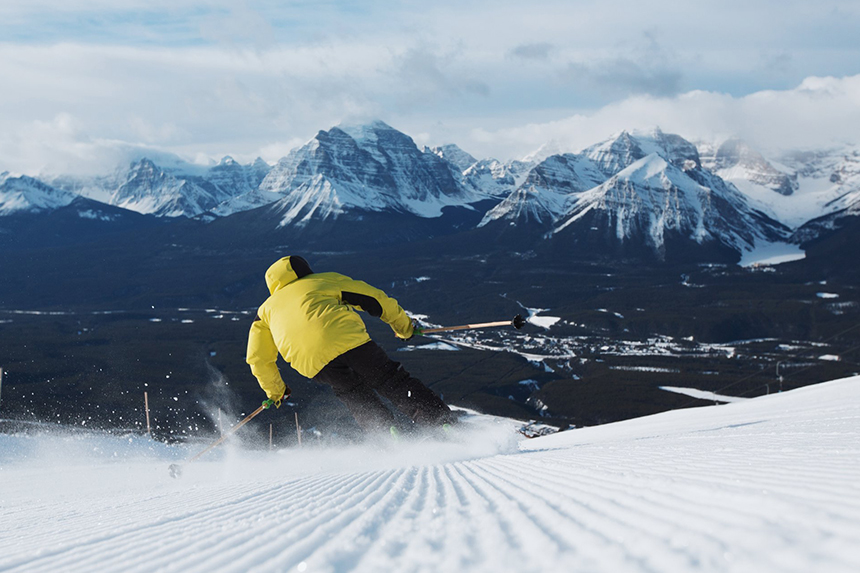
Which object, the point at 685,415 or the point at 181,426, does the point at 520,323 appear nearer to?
the point at 685,415

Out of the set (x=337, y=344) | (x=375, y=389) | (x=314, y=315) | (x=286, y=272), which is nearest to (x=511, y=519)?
(x=337, y=344)

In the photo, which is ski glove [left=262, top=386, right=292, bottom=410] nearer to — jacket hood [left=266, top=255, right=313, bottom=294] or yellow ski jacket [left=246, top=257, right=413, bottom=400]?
yellow ski jacket [left=246, top=257, right=413, bottom=400]

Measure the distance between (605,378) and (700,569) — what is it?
12327 centimetres

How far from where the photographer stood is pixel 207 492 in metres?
6.71

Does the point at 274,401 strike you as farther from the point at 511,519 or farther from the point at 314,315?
the point at 511,519

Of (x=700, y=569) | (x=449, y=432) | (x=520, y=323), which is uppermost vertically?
(x=520, y=323)

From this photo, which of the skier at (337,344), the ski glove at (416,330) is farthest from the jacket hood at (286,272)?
the ski glove at (416,330)

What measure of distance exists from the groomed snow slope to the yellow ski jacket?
154cm

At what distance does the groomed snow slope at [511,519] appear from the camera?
2.48m

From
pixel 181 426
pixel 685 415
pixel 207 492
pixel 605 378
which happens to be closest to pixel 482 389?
pixel 605 378

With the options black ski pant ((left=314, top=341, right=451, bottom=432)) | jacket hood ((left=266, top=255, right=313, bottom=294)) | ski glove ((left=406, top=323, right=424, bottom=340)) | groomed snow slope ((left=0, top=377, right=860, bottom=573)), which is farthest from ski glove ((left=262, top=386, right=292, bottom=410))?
groomed snow slope ((left=0, top=377, right=860, bottom=573))

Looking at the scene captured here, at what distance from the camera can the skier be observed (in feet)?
27.5

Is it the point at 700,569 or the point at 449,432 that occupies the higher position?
the point at 700,569

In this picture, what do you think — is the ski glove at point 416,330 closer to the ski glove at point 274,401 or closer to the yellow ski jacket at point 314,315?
the yellow ski jacket at point 314,315
